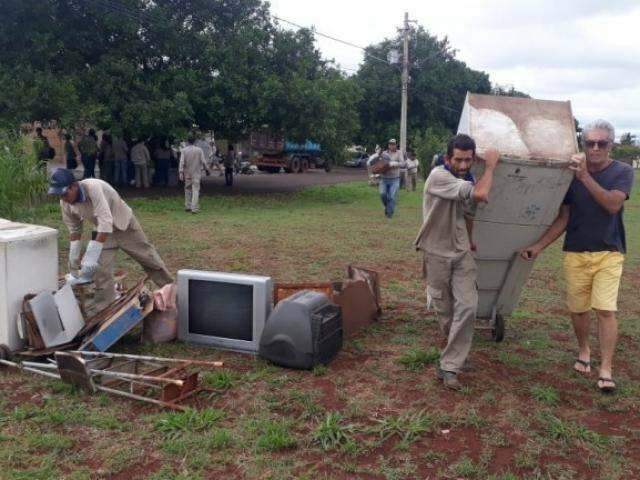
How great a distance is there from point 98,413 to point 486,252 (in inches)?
117

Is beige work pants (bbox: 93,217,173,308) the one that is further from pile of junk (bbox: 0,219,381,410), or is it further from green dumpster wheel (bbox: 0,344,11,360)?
green dumpster wheel (bbox: 0,344,11,360)

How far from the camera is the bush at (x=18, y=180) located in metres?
8.01

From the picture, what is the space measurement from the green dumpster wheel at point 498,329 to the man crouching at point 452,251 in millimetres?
1046

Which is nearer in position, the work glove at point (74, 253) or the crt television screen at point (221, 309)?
the crt television screen at point (221, 309)

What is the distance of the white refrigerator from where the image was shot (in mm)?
4773

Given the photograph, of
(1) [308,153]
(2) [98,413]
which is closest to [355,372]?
(2) [98,413]

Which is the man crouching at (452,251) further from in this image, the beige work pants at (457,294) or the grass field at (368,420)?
the grass field at (368,420)

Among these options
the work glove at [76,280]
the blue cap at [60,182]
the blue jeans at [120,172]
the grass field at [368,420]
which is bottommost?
the grass field at [368,420]

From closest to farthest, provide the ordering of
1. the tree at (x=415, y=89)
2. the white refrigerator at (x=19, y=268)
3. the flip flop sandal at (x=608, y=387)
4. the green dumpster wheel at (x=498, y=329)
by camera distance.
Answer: the flip flop sandal at (x=608, y=387) < the white refrigerator at (x=19, y=268) < the green dumpster wheel at (x=498, y=329) < the tree at (x=415, y=89)

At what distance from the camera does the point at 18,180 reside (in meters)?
8.17

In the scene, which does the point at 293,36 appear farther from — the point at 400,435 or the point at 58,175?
the point at 400,435

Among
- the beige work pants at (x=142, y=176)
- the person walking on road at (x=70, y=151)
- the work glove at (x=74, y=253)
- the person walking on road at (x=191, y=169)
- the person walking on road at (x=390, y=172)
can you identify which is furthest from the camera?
the beige work pants at (x=142, y=176)

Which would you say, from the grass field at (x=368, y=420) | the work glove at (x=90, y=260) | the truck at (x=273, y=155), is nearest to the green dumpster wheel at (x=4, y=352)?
the grass field at (x=368, y=420)

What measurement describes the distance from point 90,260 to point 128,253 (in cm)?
67
